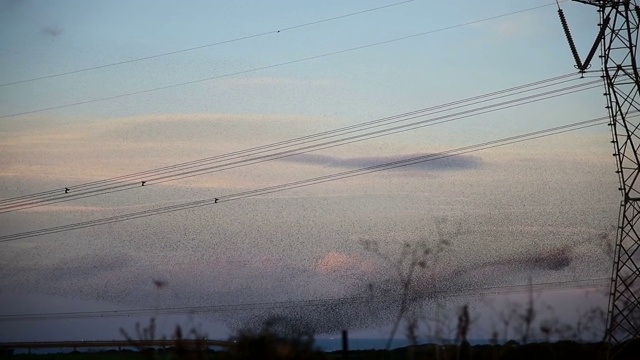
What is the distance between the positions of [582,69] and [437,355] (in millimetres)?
33643

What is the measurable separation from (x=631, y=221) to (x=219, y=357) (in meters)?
29.8

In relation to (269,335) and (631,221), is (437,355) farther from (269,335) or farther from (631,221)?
(631,221)

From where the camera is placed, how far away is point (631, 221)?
42.1 metres

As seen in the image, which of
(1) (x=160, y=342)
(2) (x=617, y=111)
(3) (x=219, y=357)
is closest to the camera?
(1) (x=160, y=342)

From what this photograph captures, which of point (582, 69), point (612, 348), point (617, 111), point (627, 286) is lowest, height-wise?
point (612, 348)

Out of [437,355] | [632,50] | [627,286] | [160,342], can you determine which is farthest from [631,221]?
[160,342]

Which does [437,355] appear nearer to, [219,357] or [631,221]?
[219,357]

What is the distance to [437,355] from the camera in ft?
53.0

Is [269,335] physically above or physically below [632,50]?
below

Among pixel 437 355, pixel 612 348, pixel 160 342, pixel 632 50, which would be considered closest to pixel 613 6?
pixel 632 50

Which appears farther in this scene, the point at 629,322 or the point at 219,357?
the point at 629,322

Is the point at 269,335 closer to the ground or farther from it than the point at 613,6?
closer to the ground

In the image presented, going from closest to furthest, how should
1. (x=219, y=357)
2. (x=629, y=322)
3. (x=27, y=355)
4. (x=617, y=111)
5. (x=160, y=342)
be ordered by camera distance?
(x=160, y=342), (x=219, y=357), (x=629, y=322), (x=617, y=111), (x=27, y=355)

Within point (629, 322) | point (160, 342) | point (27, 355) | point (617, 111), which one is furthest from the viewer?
point (27, 355)
